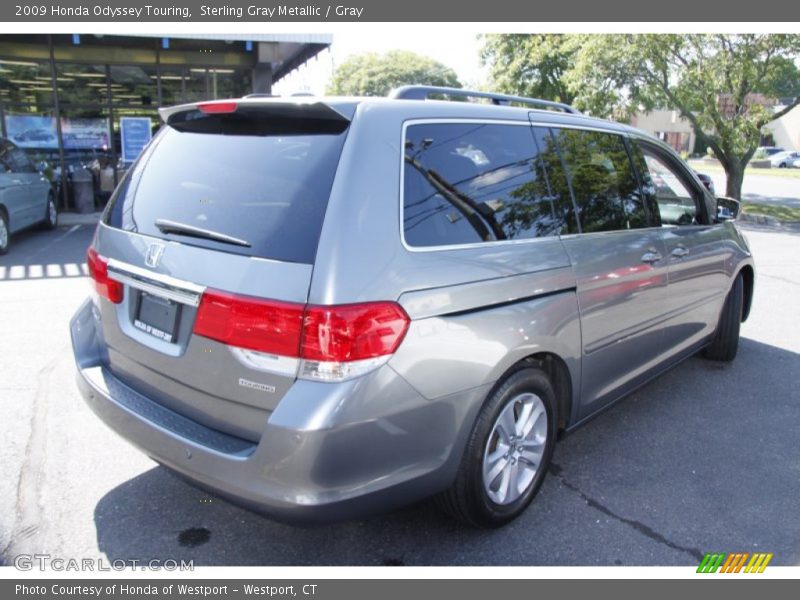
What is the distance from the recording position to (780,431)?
4.03 metres

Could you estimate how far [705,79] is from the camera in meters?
14.6

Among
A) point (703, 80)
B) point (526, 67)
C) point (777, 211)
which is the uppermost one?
point (526, 67)

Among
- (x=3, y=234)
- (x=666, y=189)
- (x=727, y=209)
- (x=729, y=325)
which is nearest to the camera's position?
(x=666, y=189)

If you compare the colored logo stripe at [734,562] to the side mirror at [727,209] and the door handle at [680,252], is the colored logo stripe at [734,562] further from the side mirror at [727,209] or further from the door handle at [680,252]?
the side mirror at [727,209]

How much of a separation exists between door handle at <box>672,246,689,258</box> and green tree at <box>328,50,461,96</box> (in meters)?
61.3

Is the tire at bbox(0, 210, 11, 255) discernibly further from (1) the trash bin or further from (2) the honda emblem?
(2) the honda emblem

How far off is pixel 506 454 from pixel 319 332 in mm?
1223

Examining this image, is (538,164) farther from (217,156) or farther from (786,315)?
(786,315)

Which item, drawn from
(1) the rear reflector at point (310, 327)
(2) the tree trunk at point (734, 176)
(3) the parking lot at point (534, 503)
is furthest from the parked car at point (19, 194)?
(2) the tree trunk at point (734, 176)

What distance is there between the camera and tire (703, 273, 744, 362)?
16.6 ft

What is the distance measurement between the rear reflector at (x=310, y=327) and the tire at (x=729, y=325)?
149 inches

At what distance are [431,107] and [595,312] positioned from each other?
1373 millimetres

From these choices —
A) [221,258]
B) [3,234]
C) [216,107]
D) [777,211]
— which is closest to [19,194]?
[3,234]

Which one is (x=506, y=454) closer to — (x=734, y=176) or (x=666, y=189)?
(x=666, y=189)
